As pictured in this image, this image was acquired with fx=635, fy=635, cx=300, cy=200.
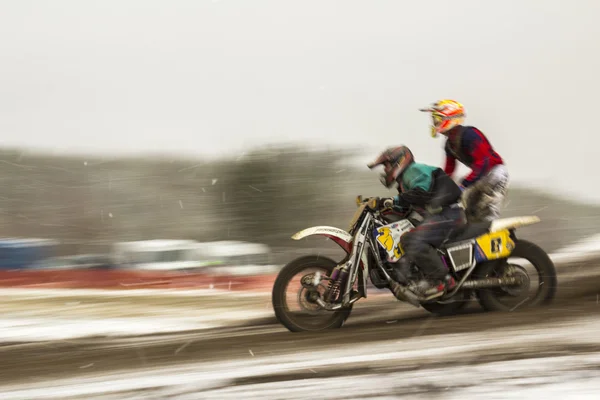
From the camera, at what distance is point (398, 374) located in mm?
4082

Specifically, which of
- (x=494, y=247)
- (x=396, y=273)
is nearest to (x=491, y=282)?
(x=494, y=247)

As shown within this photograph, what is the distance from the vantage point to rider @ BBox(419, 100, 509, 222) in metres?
5.98

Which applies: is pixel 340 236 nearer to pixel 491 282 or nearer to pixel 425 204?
pixel 425 204

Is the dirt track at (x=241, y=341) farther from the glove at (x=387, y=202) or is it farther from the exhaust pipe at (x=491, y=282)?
the glove at (x=387, y=202)

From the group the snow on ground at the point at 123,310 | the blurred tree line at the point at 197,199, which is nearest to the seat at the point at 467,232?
the snow on ground at the point at 123,310

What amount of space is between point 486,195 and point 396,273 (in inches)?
45.9

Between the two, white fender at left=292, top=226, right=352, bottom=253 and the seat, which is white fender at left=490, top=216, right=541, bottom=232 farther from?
white fender at left=292, top=226, right=352, bottom=253

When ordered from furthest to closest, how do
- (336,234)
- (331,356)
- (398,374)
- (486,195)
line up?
(486,195), (336,234), (331,356), (398,374)

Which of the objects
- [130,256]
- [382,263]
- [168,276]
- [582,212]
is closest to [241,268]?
[168,276]

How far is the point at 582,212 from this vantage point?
50.1 feet

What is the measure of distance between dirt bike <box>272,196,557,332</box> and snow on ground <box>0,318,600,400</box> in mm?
751

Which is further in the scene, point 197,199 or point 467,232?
point 197,199

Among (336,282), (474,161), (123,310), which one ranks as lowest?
(123,310)

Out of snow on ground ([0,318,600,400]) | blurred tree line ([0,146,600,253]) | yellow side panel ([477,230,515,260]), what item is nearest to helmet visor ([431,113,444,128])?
yellow side panel ([477,230,515,260])
